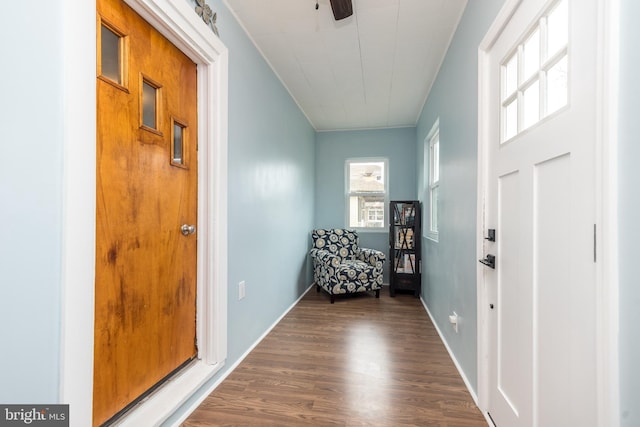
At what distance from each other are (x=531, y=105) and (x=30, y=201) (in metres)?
1.77

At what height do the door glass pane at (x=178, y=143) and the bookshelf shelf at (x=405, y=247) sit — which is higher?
the door glass pane at (x=178, y=143)

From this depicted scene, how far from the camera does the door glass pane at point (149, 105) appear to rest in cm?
129

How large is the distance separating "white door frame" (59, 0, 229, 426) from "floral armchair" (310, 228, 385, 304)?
71.0 inches

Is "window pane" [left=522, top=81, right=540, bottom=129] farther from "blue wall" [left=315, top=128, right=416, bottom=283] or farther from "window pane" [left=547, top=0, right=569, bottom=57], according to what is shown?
"blue wall" [left=315, top=128, right=416, bottom=283]

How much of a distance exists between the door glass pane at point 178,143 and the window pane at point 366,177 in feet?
10.5

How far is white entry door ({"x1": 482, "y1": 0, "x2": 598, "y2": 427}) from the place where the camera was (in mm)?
775

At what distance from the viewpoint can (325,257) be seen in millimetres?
3531

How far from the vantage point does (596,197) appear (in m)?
0.72

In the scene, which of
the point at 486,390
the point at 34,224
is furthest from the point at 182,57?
the point at 486,390

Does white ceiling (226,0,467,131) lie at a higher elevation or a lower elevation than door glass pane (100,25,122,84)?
higher

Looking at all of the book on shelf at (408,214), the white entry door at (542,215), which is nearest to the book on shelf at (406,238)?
the book on shelf at (408,214)

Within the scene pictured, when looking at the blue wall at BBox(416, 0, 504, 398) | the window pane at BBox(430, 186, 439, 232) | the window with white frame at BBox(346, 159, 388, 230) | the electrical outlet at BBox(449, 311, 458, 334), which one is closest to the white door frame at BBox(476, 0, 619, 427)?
the blue wall at BBox(416, 0, 504, 398)

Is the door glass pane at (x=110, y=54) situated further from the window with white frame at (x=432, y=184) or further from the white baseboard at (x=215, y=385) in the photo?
the window with white frame at (x=432, y=184)

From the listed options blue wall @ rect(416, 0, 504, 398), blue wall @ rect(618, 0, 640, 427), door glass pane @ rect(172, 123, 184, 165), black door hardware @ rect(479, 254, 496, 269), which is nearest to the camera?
blue wall @ rect(618, 0, 640, 427)
